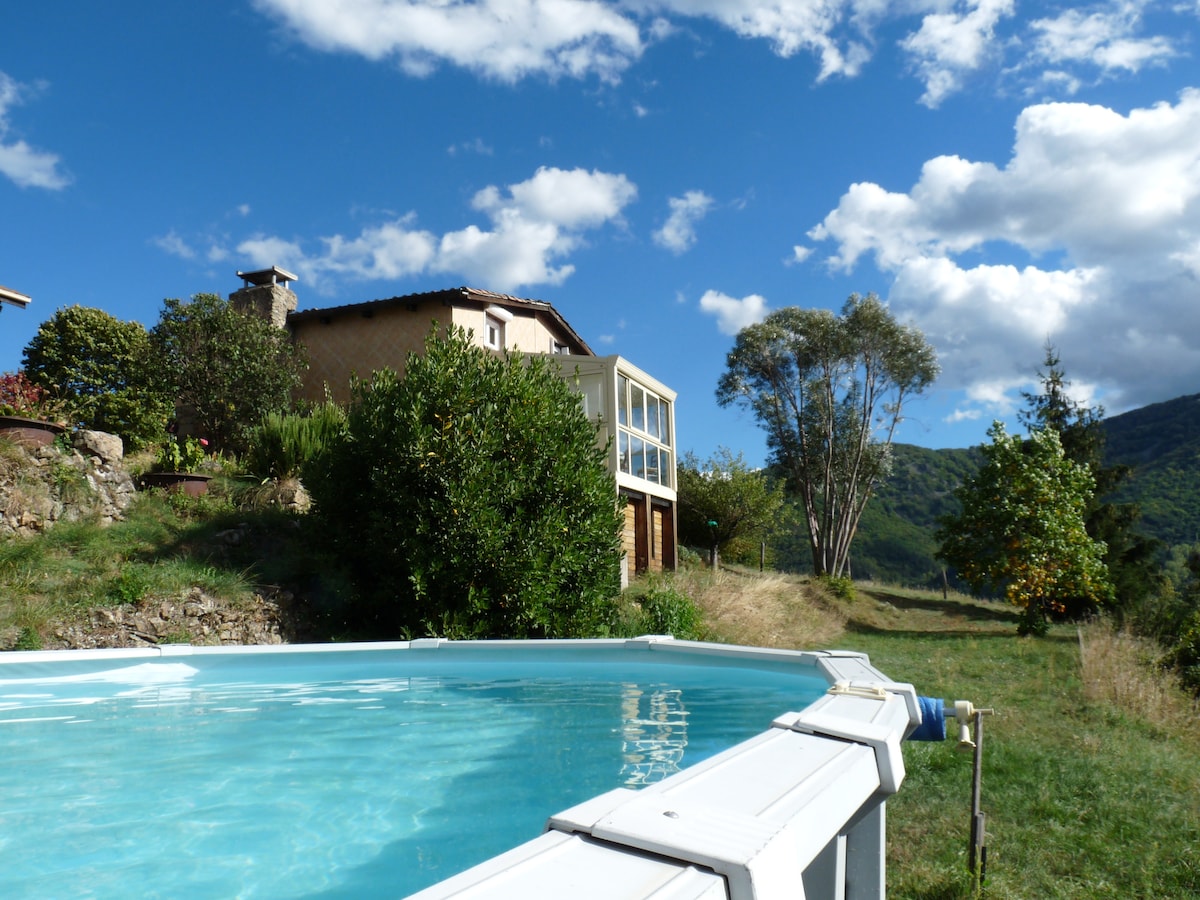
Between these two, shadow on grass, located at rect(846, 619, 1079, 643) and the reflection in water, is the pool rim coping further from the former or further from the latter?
shadow on grass, located at rect(846, 619, 1079, 643)

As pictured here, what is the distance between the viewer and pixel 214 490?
13734 millimetres

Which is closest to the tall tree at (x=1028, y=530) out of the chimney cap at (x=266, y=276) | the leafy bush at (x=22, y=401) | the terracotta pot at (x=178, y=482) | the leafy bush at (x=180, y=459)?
the terracotta pot at (x=178, y=482)

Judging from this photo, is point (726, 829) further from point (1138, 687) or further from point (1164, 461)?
point (1164, 461)

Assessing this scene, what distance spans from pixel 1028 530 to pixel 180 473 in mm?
17993

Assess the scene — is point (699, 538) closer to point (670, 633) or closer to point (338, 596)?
point (670, 633)

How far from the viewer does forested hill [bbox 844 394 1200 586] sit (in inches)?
1801

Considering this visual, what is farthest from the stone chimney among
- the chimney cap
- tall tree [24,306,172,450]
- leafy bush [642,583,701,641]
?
→ leafy bush [642,583,701,641]

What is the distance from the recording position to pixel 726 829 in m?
1.32

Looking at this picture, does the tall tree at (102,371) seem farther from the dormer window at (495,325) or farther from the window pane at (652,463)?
the window pane at (652,463)

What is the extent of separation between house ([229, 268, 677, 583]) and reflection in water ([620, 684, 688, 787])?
10.5 metres

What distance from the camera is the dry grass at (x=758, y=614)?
46.8 feet

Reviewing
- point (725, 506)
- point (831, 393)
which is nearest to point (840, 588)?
point (725, 506)

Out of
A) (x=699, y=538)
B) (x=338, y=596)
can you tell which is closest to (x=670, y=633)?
(x=338, y=596)

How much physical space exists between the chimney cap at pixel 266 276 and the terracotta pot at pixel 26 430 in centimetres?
1005
